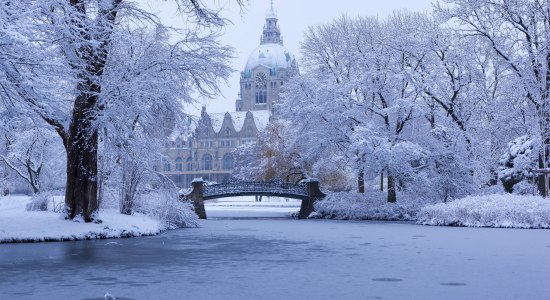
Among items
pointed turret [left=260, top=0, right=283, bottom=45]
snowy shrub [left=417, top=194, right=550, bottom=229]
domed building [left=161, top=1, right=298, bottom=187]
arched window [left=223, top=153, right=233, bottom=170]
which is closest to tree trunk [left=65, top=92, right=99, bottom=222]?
snowy shrub [left=417, top=194, right=550, bottom=229]

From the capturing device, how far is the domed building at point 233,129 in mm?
131000

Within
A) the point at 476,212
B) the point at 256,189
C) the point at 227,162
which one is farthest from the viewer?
the point at 227,162

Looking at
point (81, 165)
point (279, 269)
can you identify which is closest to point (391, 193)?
point (81, 165)

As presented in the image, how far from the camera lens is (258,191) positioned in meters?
46.5

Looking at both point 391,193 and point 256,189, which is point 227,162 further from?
point 391,193

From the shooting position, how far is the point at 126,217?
23516 millimetres

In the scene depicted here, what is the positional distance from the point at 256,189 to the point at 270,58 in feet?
329

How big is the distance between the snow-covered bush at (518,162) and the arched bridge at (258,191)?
13088 millimetres

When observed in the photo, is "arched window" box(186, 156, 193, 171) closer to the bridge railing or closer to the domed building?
the domed building

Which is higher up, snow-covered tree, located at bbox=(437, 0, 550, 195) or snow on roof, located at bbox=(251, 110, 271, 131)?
snow on roof, located at bbox=(251, 110, 271, 131)

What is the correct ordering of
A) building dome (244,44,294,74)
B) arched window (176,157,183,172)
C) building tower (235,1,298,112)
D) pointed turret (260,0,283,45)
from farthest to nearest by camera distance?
pointed turret (260,0,283,45) < building dome (244,44,294,74) < building tower (235,1,298,112) < arched window (176,157,183,172)

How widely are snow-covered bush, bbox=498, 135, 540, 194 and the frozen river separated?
520 inches

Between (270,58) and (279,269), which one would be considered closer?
(279,269)

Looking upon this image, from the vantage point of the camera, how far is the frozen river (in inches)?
372
